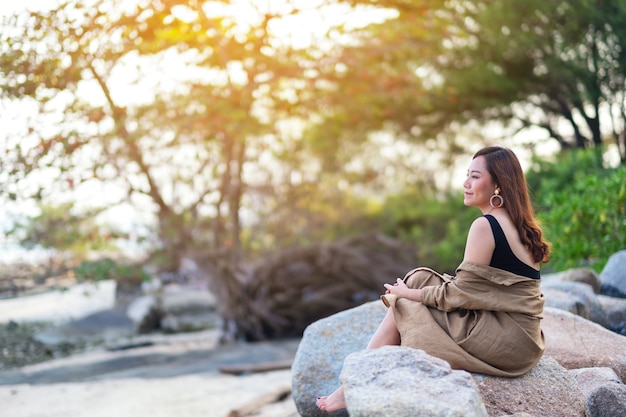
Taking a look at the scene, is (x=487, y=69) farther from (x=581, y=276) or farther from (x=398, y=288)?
(x=398, y=288)

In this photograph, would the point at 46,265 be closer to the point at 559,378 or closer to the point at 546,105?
the point at 559,378

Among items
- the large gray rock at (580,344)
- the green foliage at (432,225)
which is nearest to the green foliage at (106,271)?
the green foliage at (432,225)

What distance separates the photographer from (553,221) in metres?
8.62

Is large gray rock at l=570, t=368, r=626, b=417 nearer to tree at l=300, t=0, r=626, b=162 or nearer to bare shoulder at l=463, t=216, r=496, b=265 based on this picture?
bare shoulder at l=463, t=216, r=496, b=265

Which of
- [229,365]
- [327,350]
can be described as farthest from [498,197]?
[229,365]

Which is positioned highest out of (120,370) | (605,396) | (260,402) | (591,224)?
(591,224)

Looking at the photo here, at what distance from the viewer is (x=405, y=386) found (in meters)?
3.27

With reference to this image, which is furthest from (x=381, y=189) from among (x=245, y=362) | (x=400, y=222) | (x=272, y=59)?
(x=245, y=362)

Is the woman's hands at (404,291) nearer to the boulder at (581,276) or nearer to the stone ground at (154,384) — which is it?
the stone ground at (154,384)

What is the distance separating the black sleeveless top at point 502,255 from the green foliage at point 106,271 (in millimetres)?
6771

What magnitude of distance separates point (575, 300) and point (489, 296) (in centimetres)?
229

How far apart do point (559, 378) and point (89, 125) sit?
6.95 m

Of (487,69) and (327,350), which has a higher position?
(487,69)

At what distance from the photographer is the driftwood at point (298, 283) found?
11656mm
